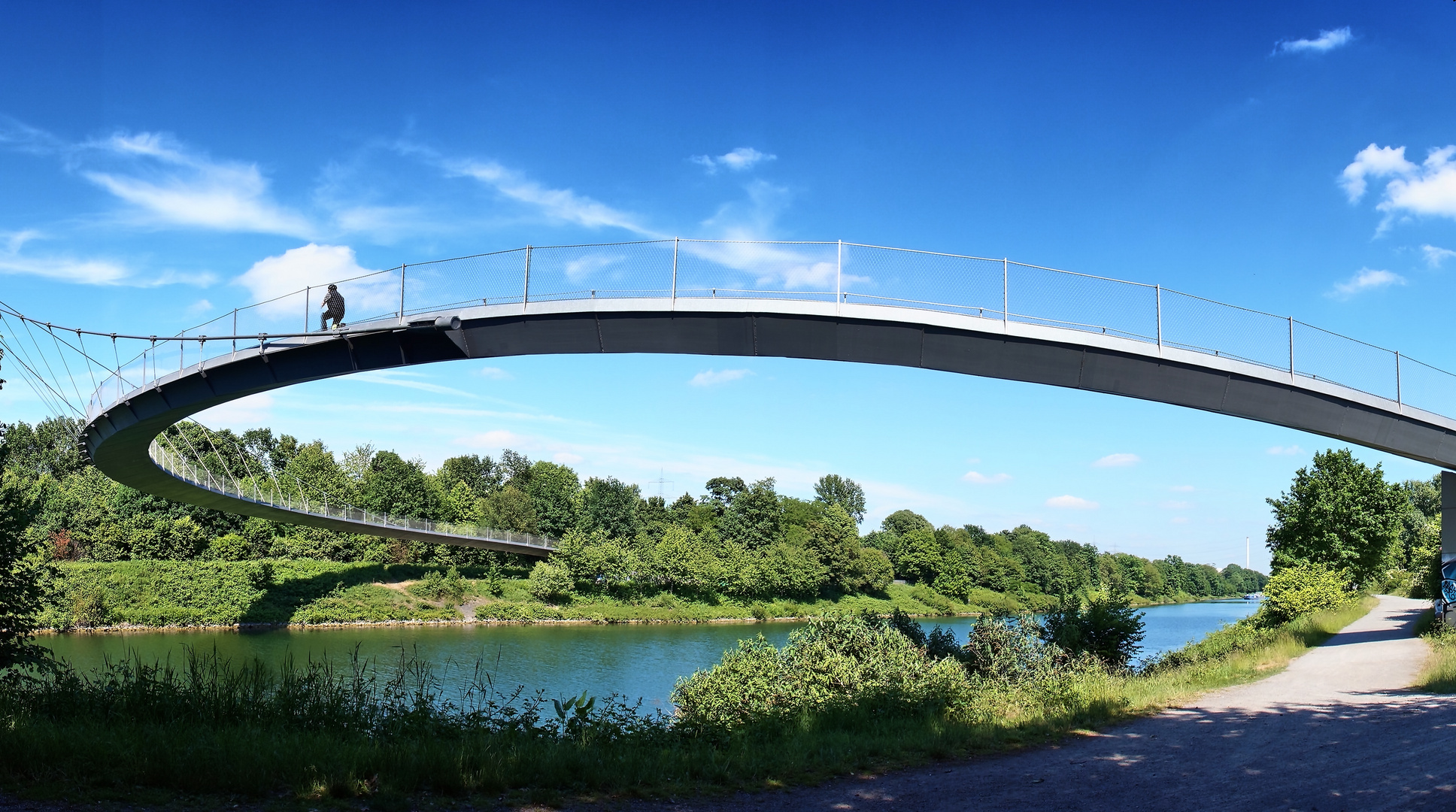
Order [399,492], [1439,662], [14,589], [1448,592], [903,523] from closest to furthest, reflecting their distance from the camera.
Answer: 1. [14,589]
2. [1439,662]
3. [1448,592]
4. [399,492]
5. [903,523]

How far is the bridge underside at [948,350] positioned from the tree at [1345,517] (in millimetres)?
27293

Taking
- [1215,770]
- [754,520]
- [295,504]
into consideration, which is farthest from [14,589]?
[754,520]

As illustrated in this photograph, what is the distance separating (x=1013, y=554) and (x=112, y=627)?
83.3 metres

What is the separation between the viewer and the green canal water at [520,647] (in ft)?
94.2

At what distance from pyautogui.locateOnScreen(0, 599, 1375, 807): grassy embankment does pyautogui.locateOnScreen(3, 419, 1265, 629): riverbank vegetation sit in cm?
1205

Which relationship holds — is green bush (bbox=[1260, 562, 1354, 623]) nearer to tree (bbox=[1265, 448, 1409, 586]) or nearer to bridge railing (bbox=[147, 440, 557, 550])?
tree (bbox=[1265, 448, 1409, 586])

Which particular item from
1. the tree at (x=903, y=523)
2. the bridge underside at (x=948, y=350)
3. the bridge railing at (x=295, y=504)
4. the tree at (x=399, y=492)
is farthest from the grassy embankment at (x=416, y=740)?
the tree at (x=903, y=523)

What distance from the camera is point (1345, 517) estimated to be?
1635 inches

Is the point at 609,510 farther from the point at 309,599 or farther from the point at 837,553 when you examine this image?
the point at 309,599

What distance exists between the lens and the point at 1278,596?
28.2 meters

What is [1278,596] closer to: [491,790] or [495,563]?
[491,790]

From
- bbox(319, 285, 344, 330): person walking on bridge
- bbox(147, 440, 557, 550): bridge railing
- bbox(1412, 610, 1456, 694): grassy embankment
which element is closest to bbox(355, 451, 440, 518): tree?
bbox(147, 440, 557, 550): bridge railing

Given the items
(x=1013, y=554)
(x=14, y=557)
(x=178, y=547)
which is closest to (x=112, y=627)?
(x=178, y=547)

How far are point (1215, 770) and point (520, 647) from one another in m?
33.6
